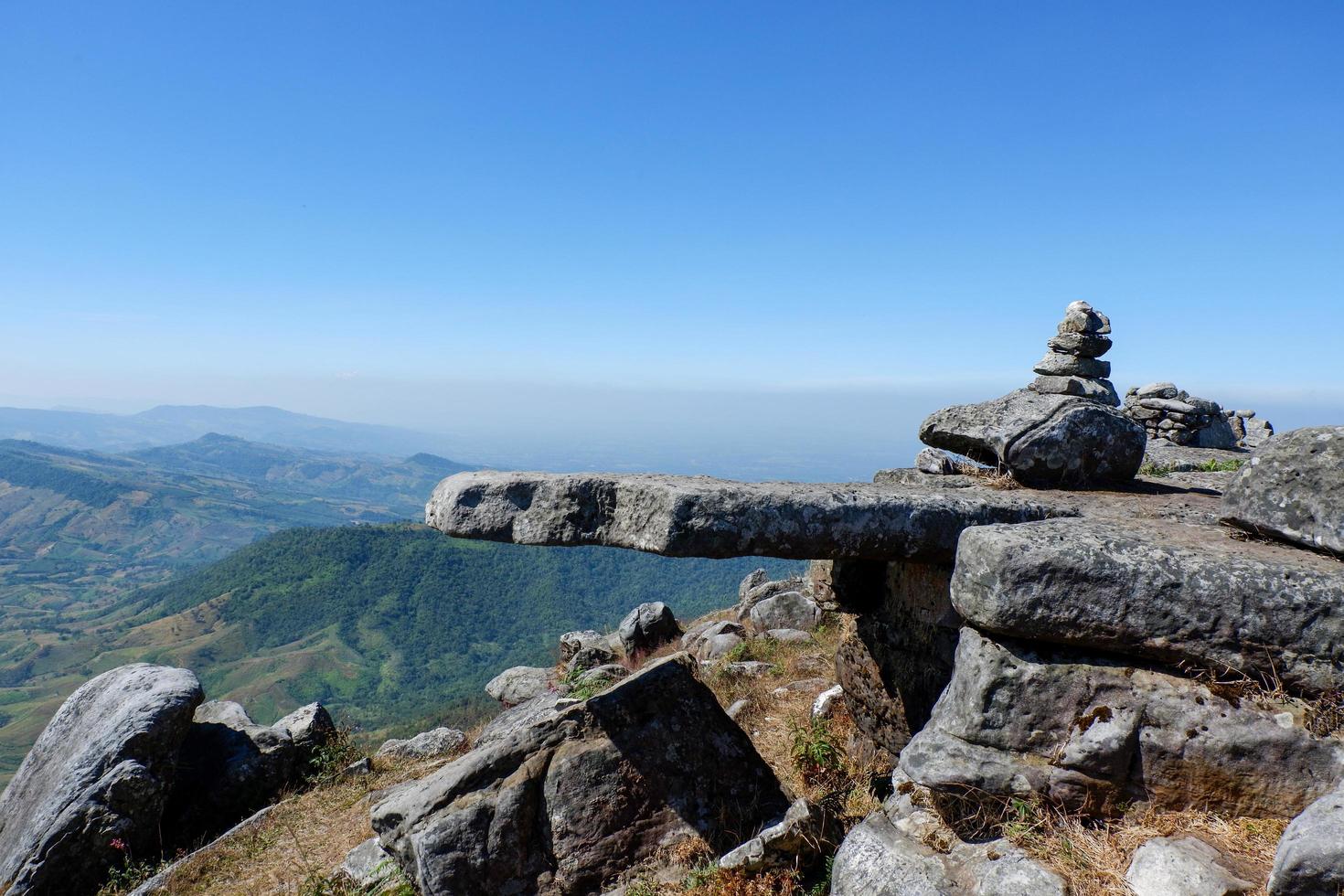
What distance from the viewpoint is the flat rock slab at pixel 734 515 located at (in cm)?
586

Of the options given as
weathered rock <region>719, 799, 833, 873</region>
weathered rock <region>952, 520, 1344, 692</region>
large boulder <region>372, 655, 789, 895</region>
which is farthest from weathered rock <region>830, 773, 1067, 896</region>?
large boulder <region>372, 655, 789, 895</region>

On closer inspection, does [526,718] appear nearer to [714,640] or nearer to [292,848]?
[292,848]

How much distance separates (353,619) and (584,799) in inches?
6719

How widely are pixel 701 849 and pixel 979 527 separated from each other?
4.11 metres

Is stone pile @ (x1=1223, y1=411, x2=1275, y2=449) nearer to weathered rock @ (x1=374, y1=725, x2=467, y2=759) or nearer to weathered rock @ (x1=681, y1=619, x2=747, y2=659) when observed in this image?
weathered rock @ (x1=681, y1=619, x2=747, y2=659)

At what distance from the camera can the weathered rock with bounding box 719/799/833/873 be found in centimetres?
638

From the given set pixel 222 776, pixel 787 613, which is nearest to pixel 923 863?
pixel 222 776

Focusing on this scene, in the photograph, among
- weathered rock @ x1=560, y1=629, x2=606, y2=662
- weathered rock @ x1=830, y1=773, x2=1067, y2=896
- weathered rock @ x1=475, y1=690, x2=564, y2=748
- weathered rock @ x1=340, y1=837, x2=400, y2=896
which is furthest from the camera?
weathered rock @ x1=560, y1=629, x2=606, y2=662

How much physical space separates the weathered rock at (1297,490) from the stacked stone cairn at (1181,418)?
18.0m

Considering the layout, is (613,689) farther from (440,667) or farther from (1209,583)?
(440,667)

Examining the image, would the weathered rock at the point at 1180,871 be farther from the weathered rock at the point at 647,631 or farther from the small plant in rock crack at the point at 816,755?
the weathered rock at the point at 647,631

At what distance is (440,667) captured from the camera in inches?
5709

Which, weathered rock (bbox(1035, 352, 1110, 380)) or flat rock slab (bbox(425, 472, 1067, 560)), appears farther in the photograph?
weathered rock (bbox(1035, 352, 1110, 380))

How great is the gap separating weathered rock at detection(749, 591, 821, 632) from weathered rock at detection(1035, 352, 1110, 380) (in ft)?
30.0
